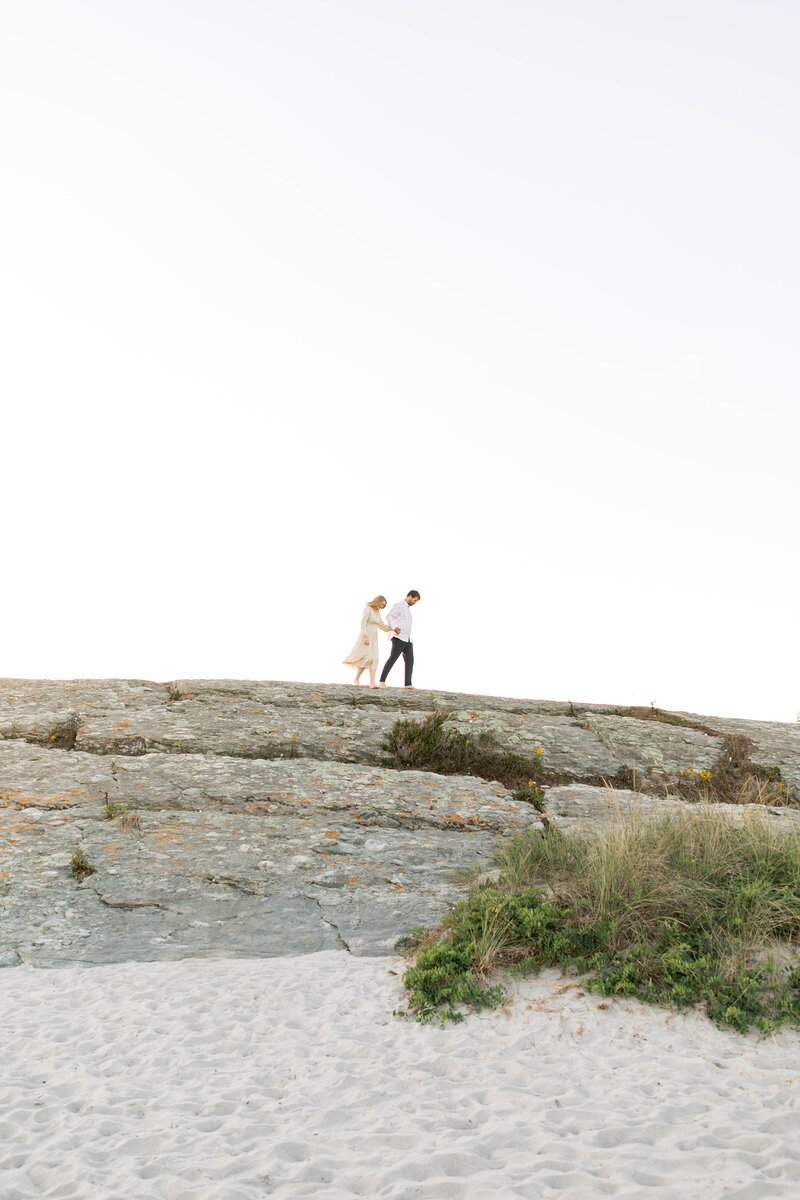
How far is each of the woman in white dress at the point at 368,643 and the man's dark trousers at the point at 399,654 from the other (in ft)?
0.77

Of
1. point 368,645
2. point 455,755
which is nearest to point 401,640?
point 368,645

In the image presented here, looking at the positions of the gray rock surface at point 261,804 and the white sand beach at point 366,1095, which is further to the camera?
the gray rock surface at point 261,804

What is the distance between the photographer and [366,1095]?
16.7 feet

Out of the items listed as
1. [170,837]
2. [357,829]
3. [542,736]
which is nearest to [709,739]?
[542,736]

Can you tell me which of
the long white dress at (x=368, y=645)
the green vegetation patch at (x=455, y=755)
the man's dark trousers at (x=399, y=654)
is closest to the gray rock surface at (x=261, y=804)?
the green vegetation patch at (x=455, y=755)

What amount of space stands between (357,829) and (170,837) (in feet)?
6.86

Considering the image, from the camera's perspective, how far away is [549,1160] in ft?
14.2

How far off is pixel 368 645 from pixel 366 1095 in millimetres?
12096

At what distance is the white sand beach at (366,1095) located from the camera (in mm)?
4254

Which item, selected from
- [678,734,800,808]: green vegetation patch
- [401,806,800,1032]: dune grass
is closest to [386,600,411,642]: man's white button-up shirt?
[678,734,800,808]: green vegetation patch

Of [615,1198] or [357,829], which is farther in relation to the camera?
[357,829]

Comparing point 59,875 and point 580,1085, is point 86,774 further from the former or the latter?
point 580,1085

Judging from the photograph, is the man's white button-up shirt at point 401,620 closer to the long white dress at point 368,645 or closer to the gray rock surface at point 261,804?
the long white dress at point 368,645

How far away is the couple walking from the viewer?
1694cm
